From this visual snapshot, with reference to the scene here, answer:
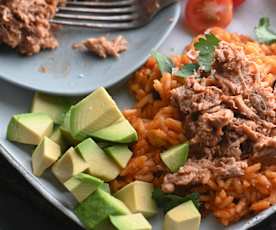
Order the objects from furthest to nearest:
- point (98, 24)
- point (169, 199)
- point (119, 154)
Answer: point (98, 24) < point (119, 154) < point (169, 199)

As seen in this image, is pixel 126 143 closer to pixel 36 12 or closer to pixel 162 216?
pixel 162 216

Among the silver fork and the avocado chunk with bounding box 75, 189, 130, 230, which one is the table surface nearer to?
the avocado chunk with bounding box 75, 189, 130, 230

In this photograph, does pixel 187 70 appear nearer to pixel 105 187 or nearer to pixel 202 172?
pixel 202 172

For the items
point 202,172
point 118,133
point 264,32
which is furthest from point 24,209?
point 264,32

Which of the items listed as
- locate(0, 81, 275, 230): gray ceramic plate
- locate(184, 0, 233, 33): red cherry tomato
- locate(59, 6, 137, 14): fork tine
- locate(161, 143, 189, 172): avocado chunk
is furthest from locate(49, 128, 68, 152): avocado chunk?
locate(184, 0, 233, 33): red cherry tomato

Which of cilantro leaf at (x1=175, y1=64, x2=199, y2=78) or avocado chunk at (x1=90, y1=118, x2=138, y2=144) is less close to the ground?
cilantro leaf at (x1=175, y1=64, x2=199, y2=78)

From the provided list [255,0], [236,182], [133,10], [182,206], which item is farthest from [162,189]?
[255,0]
